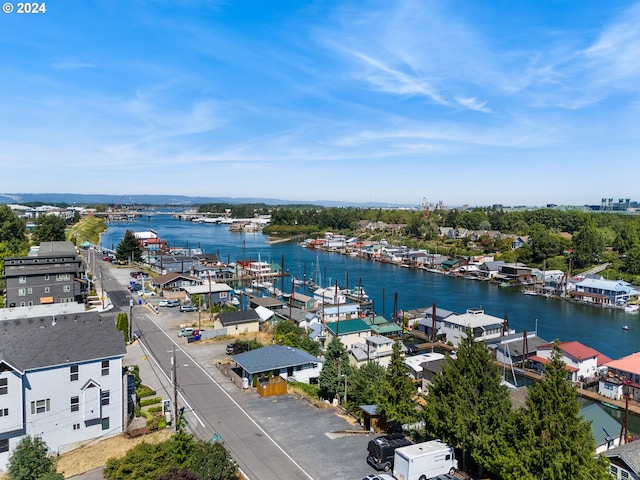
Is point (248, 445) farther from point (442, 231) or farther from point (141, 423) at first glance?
point (442, 231)

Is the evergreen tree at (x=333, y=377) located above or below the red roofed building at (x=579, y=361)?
above

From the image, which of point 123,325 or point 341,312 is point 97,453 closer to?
point 123,325

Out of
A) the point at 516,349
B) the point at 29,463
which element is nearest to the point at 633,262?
the point at 516,349

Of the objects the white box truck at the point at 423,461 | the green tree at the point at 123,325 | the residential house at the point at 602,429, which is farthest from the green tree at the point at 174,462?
the green tree at the point at 123,325

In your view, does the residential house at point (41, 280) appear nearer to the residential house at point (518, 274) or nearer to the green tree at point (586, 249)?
the residential house at point (518, 274)

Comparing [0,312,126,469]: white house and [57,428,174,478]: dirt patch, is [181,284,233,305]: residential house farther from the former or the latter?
[57,428,174,478]: dirt patch

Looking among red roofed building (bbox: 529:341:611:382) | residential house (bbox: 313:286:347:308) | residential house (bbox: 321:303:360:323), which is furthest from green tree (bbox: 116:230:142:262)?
red roofed building (bbox: 529:341:611:382)
